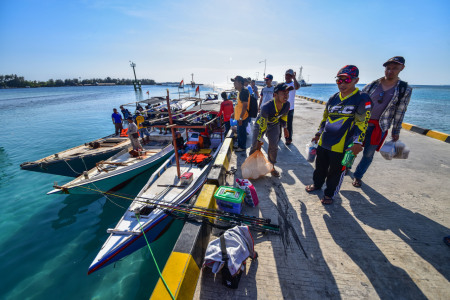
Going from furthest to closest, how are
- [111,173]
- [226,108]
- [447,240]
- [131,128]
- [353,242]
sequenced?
1. [131,128]
2. [226,108]
3. [111,173]
4. [353,242]
5. [447,240]

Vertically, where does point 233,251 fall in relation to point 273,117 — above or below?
below

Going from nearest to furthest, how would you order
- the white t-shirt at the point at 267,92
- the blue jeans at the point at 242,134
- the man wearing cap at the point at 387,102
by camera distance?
1. the man wearing cap at the point at 387,102
2. the blue jeans at the point at 242,134
3. the white t-shirt at the point at 267,92

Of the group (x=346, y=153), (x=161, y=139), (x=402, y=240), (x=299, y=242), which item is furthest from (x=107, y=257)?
(x=161, y=139)

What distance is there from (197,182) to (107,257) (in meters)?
2.79

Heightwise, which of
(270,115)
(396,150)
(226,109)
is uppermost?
(270,115)

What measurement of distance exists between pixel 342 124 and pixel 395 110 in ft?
4.70

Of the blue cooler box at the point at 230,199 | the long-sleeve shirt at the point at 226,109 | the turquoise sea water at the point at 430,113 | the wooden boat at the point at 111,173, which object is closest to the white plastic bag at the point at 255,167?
the blue cooler box at the point at 230,199

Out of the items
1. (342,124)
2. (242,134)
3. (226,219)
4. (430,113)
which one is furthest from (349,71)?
(430,113)

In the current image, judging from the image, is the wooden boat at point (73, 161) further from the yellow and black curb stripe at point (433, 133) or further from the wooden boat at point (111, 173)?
the yellow and black curb stripe at point (433, 133)

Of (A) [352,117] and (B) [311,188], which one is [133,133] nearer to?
(B) [311,188]

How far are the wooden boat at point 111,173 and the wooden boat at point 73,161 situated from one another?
1.29 metres

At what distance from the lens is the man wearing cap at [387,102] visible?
330cm

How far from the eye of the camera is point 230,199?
3.34 meters

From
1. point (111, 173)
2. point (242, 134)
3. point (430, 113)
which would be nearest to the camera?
point (242, 134)
